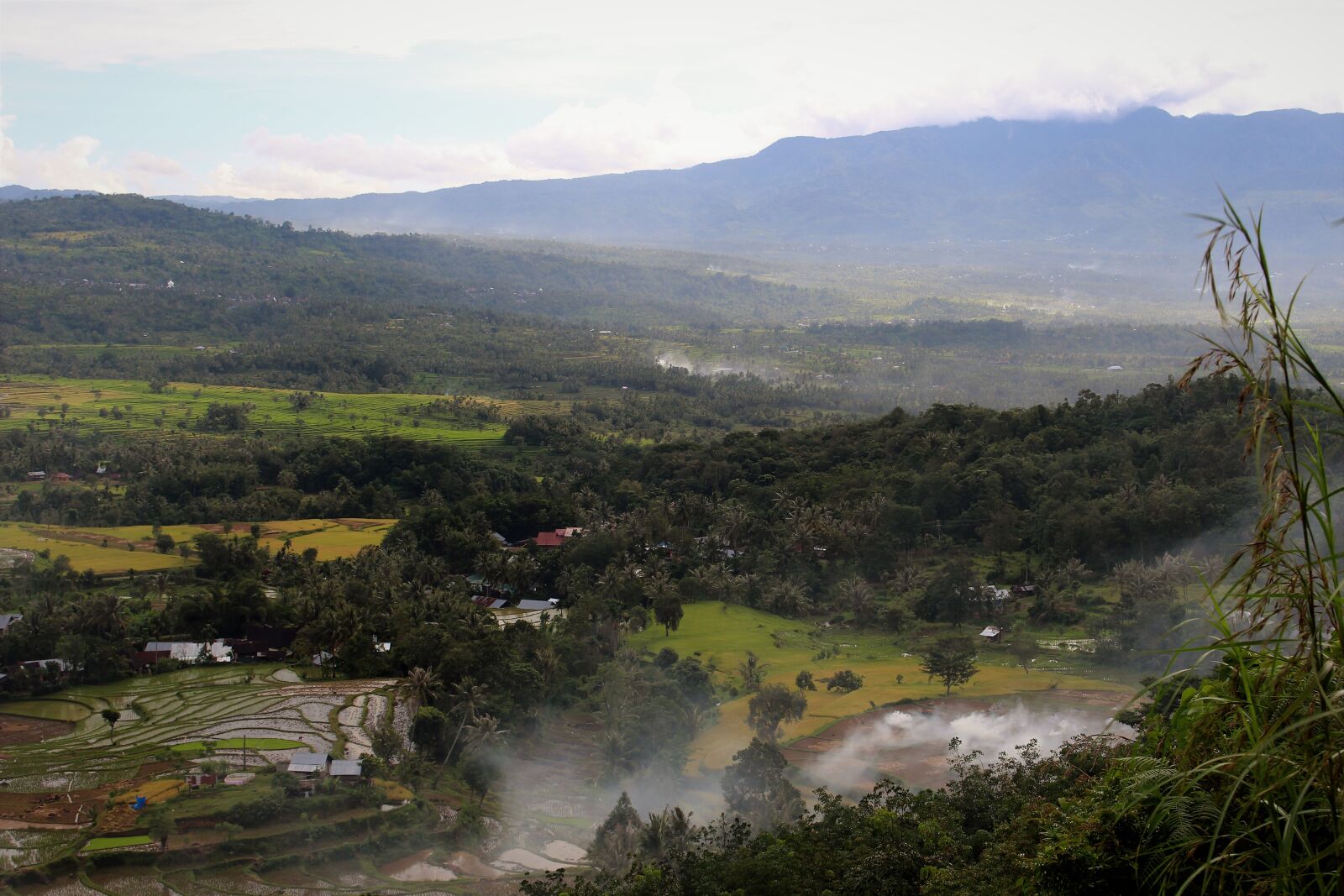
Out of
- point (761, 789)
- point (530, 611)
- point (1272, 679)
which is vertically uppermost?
point (1272, 679)

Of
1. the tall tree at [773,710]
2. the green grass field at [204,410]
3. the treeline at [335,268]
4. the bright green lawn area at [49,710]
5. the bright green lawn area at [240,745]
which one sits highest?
the treeline at [335,268]

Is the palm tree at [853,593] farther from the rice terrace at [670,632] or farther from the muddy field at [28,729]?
the muddy field at [28,729]

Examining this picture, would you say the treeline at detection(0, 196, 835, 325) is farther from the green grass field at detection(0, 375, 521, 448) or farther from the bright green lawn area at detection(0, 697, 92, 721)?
the bright green lawn area at detection(0, 697, 92, 721)

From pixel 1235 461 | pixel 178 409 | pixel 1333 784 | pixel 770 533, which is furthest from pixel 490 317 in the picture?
pixel 1333 784

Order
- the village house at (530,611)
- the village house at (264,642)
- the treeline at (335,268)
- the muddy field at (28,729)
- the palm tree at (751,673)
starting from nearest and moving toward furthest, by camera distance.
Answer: the muddy field at (28,729), the palm tree at (751,673), the village house at (264,642), the village house at (530,611), the treeline at (335,268)

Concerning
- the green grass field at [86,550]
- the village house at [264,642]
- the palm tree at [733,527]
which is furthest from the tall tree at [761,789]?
the green grass field at [86,550]

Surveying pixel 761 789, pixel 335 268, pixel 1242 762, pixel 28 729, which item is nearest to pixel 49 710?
pixel 28 729

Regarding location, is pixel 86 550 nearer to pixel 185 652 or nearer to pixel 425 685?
pixel 185 652
